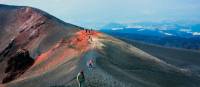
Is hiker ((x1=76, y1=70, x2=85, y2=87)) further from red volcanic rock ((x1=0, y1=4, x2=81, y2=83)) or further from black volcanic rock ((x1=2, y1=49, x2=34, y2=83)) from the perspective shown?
black volcanic rock ((x1=2, y1=49, x2=34, y2=83))

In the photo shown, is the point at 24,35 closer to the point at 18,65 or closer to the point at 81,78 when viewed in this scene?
the point at 18,65

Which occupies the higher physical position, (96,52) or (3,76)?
(96,52)

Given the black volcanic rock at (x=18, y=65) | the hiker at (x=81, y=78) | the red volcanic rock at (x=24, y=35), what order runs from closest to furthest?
the hiker at (x=81, y=78)
the black volcanic rock at (x=18, y=65)
the red volcanic rock at (x=24, y=35)

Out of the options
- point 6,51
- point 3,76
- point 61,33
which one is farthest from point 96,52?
point 6,51

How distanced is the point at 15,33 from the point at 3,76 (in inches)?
1339

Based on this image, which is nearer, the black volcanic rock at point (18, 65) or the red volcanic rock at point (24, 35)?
the black volcanic rock at point (18, 65)

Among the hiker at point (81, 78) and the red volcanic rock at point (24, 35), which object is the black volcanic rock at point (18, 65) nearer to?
the red volcanic rock at point (24, 35)

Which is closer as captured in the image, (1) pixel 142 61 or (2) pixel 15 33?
(1) pixel 142 61

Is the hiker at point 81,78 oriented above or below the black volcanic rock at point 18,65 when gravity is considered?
above

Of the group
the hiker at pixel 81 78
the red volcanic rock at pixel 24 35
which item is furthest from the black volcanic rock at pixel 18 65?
the hiker at pixel 81 78

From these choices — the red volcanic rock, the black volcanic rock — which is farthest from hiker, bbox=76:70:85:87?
the black volcanic rock

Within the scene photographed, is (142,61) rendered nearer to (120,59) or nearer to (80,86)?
(120,59)

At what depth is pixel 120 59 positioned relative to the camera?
76562 millimetres

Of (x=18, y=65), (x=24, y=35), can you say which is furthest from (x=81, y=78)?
(x=24, y=35)
